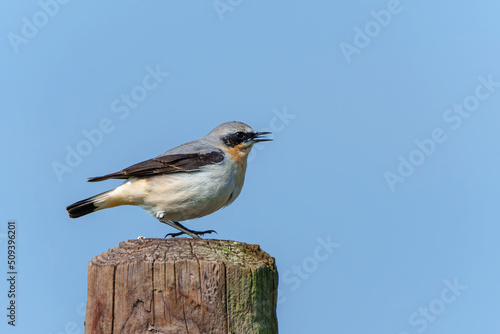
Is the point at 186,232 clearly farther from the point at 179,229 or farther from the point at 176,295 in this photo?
the point at 176,295

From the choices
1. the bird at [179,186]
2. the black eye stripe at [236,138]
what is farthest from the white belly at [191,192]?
the black eye stripe at [236,138]

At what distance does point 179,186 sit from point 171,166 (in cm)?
39

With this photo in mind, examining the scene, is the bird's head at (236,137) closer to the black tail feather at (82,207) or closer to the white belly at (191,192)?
the white belly at (191,192)

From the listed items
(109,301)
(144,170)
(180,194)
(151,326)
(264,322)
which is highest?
(144,170)

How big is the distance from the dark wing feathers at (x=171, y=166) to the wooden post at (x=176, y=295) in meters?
3.82

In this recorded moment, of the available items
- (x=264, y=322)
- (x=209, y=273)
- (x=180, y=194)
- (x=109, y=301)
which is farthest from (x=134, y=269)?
(x=180, y=194)

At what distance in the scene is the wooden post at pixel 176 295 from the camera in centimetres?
404

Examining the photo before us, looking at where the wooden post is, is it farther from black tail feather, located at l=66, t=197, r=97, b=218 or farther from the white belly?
black tail feather, located at l=66, t=197, r=97, b=218

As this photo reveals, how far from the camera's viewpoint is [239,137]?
9.09 meters

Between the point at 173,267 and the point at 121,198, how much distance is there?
446cm

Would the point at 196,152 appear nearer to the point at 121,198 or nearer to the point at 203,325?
the point at 121,198

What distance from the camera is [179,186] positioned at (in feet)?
26.4

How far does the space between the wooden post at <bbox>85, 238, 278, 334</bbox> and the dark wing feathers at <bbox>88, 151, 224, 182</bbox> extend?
3820mm

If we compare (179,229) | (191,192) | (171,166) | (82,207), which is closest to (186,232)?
(179,229)
